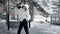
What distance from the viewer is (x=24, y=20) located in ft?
10.9

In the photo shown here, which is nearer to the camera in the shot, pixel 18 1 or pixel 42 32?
pixel 42 32

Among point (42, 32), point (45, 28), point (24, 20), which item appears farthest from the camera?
point (45, 28)

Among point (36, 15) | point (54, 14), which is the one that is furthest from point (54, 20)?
point (36, 15)

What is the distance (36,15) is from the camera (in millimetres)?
3977

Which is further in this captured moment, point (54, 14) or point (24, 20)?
point (54, 14)

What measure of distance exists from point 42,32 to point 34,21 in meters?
0.47

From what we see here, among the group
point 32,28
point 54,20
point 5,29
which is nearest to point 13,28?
point 5,29

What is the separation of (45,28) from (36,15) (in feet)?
1.26

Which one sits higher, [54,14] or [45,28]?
[54,14]

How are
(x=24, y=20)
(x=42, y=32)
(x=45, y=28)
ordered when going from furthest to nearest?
1. (x=45, y=28)
2. (x=42, y=32)
3. (x=24, y=20)

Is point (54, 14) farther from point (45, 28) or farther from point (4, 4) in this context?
point (4, 4)

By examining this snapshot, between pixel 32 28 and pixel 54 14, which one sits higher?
pixel 54 14

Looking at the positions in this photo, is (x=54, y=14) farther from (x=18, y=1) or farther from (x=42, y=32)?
(x=18, y=1)

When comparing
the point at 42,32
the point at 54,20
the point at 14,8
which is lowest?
the point at 42,32
